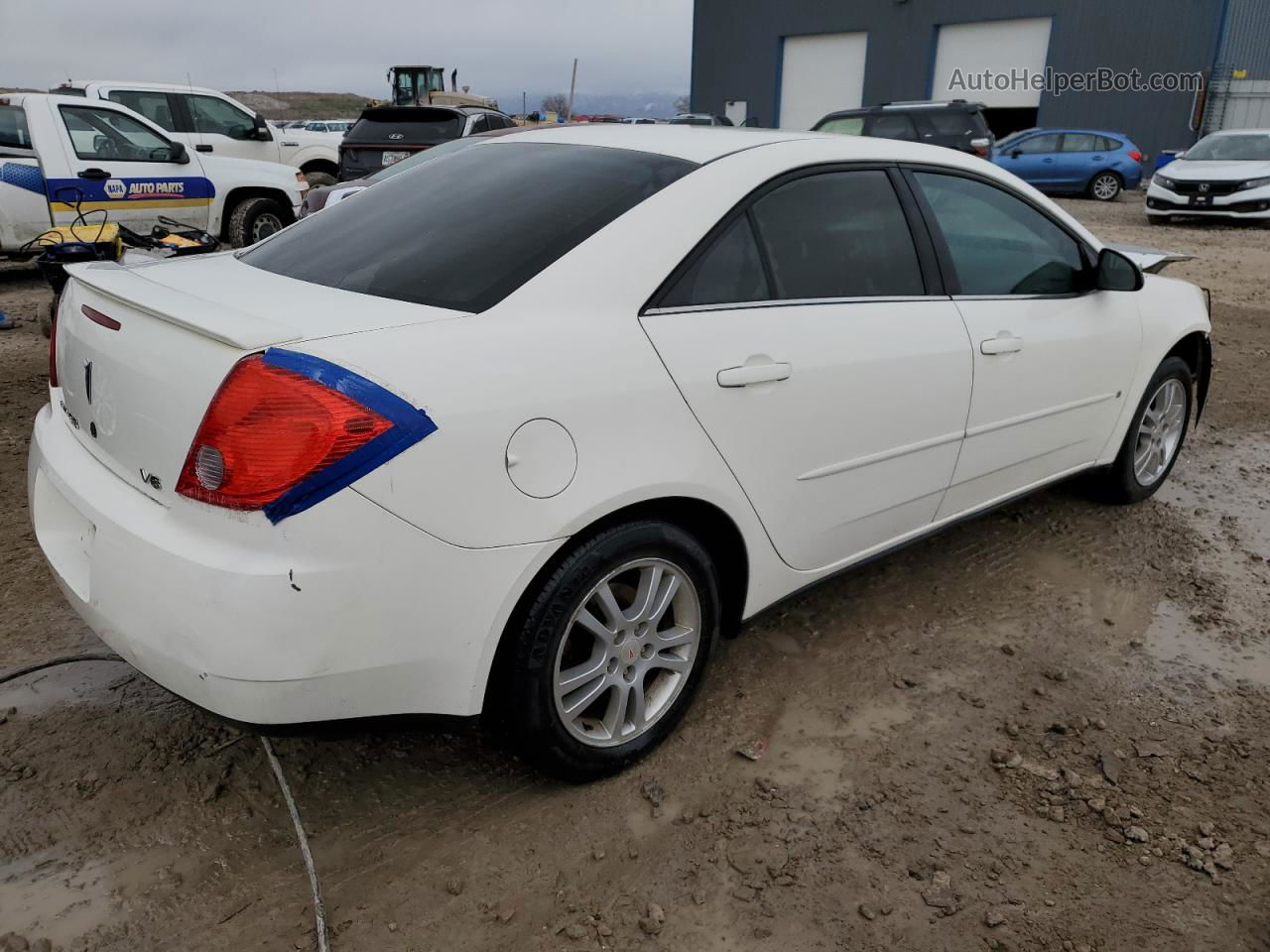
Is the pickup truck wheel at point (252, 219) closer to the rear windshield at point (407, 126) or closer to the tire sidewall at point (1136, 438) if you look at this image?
the rear windshield at point (407, 126)

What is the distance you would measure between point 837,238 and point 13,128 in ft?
28.4

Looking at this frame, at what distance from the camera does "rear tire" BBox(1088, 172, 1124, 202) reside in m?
19.6

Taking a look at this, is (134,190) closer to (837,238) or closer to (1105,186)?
(837,238)

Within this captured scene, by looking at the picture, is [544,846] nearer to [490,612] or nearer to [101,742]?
[490,612]

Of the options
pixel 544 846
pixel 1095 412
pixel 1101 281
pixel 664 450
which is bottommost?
pixel 544 846

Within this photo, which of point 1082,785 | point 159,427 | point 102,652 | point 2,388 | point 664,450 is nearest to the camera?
point 159,427

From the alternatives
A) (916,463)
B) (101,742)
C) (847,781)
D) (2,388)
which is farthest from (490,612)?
(2,388)

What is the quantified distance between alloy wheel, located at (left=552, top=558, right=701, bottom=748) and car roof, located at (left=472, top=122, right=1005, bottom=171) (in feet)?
3.67

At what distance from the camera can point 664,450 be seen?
89.3 inches

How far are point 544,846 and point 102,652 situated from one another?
1598 millimetres

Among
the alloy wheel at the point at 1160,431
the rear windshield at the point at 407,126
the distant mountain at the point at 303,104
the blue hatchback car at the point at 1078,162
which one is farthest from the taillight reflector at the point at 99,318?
the distant mountain at the point at 303,104

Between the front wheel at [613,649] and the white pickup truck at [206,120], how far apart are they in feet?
34.6

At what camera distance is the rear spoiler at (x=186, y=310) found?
75.1 inches

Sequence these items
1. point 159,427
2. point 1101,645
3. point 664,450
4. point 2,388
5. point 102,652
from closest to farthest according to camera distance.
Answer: point 159,427
point 664,450
point 102,652
point 1101,645
point 2,388
